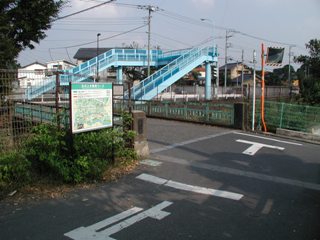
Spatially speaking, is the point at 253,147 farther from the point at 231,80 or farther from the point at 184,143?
the point at 231,80

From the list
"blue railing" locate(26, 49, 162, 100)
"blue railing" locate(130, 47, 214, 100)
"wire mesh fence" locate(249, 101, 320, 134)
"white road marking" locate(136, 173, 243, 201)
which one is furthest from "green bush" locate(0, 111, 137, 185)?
"blue railing" locate(26, 49, 162, 100)

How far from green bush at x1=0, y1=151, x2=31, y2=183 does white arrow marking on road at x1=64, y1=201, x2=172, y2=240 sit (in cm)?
207

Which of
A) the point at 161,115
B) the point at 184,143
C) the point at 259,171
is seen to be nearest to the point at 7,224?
the point at 259,171

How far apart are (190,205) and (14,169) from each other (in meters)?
3.16

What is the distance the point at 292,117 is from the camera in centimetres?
1377

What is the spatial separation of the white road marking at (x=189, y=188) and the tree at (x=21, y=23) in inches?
269

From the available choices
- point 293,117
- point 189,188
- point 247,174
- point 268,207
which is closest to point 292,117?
point 293,117

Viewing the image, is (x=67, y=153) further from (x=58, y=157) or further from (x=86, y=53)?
(x=86, y=53)

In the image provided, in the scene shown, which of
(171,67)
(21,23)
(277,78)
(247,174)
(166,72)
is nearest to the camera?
(247,174)

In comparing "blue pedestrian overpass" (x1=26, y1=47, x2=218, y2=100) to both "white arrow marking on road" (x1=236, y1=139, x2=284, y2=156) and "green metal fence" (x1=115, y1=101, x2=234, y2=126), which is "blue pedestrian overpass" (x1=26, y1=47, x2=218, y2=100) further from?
"white arrow marking on road" (x1=236, y1=139, x2=284, y2=156)

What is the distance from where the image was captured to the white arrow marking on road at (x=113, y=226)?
438cm

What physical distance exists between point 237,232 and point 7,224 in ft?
10.5

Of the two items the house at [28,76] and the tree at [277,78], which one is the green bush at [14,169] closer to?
the house at [28,76]

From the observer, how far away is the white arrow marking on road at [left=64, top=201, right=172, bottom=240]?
4380mm
